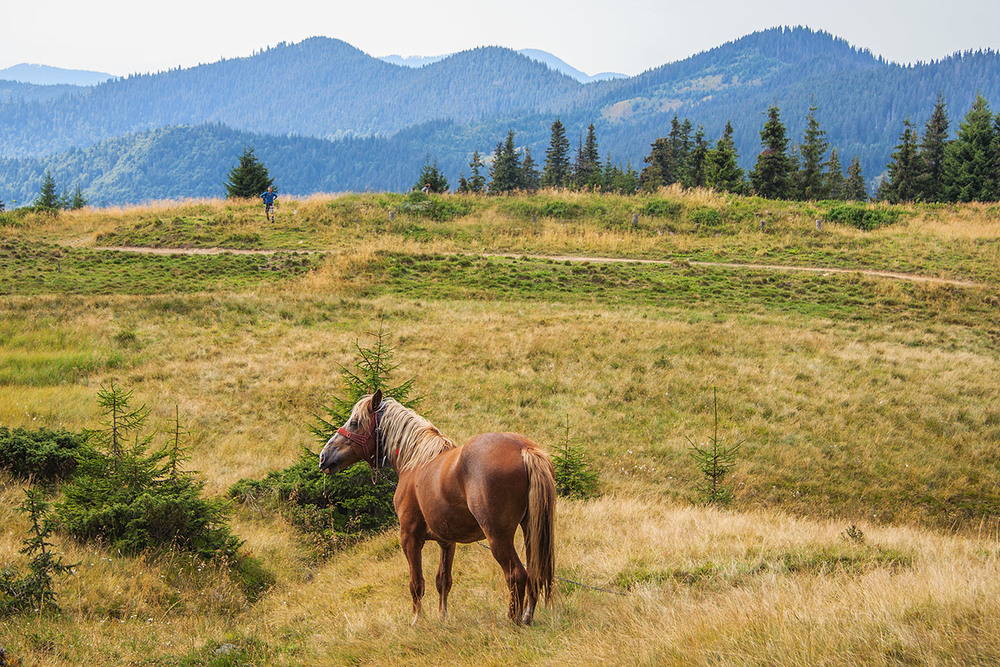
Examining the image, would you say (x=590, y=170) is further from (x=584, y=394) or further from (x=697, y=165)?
(x=584, y=394)

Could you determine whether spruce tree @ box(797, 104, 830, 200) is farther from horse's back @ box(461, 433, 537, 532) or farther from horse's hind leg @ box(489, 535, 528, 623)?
horse's hind leg @ box(489, 535, 528, 623)

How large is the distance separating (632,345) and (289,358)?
990 cm

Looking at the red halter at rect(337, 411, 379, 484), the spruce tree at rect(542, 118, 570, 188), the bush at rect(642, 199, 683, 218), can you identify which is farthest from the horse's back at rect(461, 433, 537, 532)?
the spruce tree at rect(542, 118, 570, 188)

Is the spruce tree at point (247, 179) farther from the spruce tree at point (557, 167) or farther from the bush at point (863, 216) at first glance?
the bush at point (863, 216)

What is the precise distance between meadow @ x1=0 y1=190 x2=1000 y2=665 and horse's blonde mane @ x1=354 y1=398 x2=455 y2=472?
4.62 ft

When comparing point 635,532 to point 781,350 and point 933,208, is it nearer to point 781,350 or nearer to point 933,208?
point 781,350

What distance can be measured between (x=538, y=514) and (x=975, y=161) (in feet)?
186

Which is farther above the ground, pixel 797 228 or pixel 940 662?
pixel 797 228

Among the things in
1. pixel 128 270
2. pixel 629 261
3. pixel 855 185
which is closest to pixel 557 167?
pixel 855 185

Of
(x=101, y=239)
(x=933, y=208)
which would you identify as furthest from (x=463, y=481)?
(x=933, y=208)

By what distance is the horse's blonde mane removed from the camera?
223 inches

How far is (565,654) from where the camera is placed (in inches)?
163

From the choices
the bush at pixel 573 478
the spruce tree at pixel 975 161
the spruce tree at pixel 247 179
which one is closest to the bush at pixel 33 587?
the bush at pixel 573 478

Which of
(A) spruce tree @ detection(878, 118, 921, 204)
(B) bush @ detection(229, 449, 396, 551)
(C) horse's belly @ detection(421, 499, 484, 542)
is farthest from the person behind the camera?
(A) spruce tree @ detection(878, 118, 921, 204)
